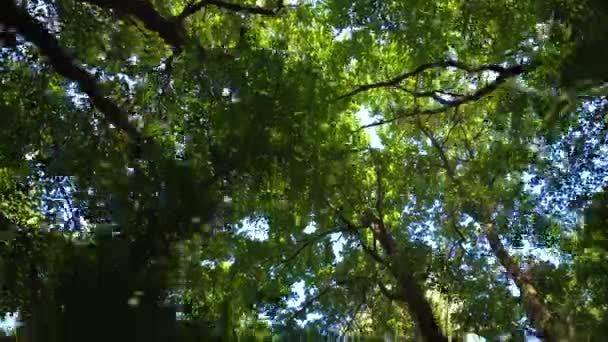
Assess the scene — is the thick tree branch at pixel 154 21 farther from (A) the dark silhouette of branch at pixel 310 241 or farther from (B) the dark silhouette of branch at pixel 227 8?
(A) the dark silhouette of branch at pixel 310 241

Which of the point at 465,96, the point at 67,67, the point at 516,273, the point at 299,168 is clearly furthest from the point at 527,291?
the point at 67,67

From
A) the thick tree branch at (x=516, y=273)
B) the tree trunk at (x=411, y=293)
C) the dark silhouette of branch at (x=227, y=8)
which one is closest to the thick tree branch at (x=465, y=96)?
the thick tree branch at (x=516, y=273)

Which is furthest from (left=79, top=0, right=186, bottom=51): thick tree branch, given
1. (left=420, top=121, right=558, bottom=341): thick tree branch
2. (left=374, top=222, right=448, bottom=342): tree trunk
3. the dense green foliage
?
(left=420, top=121, right=558, bottom=341): thick tree branch

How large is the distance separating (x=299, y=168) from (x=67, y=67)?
9.92 ft

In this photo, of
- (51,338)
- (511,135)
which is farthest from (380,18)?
(51,338)

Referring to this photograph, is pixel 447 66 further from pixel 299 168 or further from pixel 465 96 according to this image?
pixel 299 168

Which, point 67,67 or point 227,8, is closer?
point 67,67

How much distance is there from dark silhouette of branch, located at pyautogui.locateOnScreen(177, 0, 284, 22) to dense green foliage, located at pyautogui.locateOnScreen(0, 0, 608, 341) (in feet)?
0.12

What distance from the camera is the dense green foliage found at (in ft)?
14.8

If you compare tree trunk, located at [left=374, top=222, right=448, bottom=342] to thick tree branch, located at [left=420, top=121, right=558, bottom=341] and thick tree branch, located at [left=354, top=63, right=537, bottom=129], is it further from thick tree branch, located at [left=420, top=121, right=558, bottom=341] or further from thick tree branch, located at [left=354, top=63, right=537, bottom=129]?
thick tree branch, located at [left=354, top=63, right=537, bottom=129]

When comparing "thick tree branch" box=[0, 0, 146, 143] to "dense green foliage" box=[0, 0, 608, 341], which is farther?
"thick tree branch" box=[0, 0, 146, 143]

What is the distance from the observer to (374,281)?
9586 millimetres

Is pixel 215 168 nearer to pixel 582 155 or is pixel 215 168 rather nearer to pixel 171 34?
pixel 171 34

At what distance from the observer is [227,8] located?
347 inches
